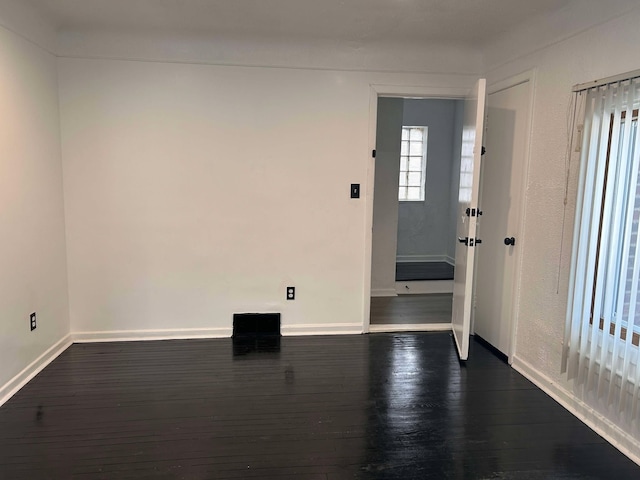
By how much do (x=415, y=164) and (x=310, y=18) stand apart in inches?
156

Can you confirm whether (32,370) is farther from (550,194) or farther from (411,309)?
(550,194)

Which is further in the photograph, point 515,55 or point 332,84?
point 332,84

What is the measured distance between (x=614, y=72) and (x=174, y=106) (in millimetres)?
2799

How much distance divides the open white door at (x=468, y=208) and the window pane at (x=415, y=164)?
10.4ft

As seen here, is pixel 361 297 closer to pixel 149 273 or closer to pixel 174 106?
pixel 149 273

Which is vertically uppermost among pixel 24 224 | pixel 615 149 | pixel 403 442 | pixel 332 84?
pixel 332 84

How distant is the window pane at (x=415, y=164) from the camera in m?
6.68

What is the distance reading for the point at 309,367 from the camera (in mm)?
3195

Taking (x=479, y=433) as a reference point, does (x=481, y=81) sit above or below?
above

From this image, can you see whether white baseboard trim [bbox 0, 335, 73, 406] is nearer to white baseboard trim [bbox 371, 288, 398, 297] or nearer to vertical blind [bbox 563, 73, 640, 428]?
white baseboard trim [bbox 371, 288, 398, 297]

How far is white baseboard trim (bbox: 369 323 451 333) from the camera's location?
396 centimetres

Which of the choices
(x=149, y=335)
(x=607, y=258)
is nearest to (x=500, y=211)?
(x=607, y=258)

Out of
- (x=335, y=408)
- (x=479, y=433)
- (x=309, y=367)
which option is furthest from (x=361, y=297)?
(x=479, y=433)

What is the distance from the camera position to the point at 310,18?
303cm
